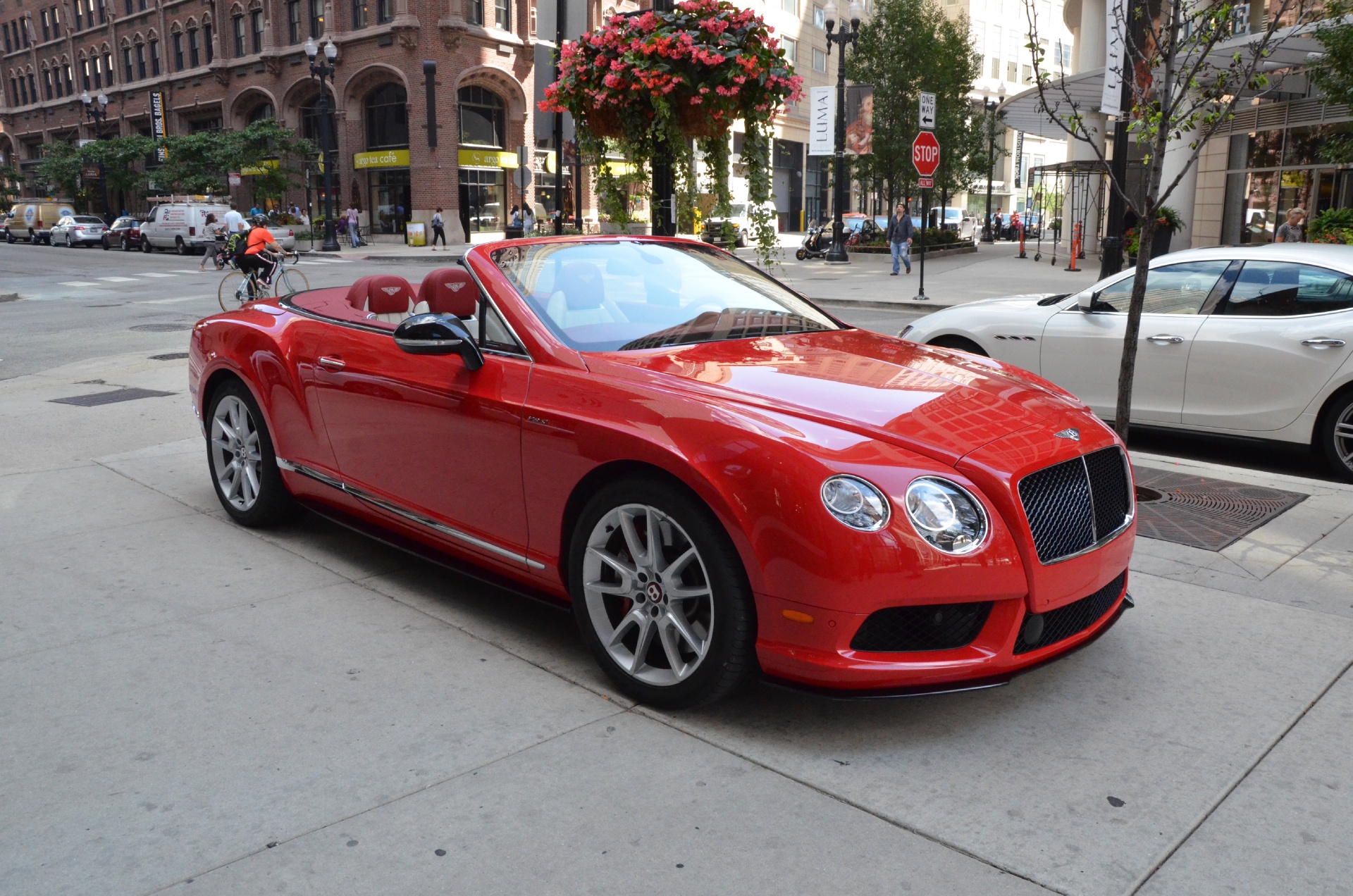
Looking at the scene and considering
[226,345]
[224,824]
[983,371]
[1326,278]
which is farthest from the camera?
[1326,278]

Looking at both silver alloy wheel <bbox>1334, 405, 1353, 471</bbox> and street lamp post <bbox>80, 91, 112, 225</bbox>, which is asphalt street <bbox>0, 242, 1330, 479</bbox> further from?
street lamp post <bbox>80, 91, 112, 225</bbox>

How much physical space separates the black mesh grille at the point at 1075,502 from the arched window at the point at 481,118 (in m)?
49.8

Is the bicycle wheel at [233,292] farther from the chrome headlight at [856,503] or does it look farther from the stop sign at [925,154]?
the chrome headlight at [856,503]

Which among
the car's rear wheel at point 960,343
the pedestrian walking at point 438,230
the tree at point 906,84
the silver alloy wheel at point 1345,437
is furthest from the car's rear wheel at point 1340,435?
the pedestrian walking at point 438,230

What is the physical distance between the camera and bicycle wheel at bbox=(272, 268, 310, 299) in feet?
56.6

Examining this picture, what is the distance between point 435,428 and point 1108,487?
8.11ft

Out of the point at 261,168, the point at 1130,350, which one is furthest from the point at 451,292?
the point at 261,168

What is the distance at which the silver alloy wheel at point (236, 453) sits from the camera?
550 centimetres

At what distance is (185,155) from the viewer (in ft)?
180

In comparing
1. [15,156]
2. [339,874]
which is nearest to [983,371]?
[339,874]

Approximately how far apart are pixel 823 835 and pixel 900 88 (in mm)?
38309

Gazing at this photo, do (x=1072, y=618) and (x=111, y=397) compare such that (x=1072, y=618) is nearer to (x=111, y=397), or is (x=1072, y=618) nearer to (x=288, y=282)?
(x=111, y=397)

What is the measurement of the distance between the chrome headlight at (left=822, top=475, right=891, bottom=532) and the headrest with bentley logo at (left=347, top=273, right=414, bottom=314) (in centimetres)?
284

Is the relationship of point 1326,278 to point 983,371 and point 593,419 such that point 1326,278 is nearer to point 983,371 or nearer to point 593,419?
point 983,371
